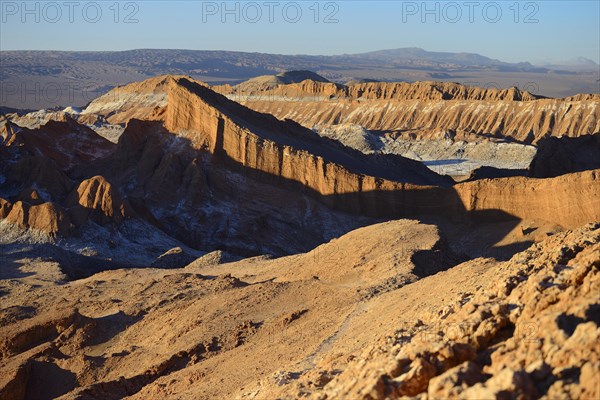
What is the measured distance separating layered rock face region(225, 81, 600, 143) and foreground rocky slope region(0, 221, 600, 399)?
56.2 m

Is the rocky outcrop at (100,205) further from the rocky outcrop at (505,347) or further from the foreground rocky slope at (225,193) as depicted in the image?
the rocky outcrop at (505,347)

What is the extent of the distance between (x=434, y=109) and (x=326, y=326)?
75004 mm

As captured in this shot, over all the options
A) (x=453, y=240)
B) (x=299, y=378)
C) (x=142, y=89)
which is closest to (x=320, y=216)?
(x=453, y=240)

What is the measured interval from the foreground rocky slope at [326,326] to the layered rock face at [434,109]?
5616 cm

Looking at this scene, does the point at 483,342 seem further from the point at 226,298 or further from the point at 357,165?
the point at 357,165

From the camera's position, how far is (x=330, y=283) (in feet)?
73.9

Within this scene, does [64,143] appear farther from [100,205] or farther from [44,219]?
[44,219]

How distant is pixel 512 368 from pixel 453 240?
92.3 feet

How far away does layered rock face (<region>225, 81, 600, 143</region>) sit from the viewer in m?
81.2

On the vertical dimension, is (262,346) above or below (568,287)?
below

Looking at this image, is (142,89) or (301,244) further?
(142,89)

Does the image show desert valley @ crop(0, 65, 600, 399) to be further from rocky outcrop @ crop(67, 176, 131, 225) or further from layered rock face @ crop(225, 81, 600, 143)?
layered rock face @ crop(225, 81, 600, 143)

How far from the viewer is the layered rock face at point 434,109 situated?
267 ft

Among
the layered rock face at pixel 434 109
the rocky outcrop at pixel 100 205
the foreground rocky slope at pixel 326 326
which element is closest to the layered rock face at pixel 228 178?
the rocky outcrop at pixel 100 205
